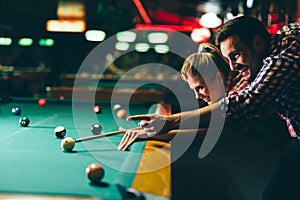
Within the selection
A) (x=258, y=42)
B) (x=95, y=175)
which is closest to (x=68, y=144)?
(x=95, y=175)

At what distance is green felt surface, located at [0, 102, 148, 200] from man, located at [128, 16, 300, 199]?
1.08 ft

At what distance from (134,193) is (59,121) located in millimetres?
2283

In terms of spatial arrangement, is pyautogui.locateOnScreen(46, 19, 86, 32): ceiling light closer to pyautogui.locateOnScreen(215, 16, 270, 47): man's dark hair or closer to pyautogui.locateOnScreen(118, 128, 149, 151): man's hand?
pyautogui.locateOnScreen(118, 128, 149, 151): man's hand

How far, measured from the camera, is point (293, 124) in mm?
2336

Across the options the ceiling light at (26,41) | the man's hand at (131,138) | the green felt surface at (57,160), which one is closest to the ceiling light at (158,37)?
the ceiling light at (26,41)

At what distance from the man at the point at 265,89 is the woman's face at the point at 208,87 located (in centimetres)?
68

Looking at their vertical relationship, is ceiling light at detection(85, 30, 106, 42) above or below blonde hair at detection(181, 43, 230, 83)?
above

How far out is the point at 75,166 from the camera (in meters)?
1.93

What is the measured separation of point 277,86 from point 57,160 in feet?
3.70

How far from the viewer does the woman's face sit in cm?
309

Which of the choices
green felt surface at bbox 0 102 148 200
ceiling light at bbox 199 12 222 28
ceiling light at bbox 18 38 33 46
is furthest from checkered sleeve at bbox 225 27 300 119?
ceiling light at bbox 18 38 33 46

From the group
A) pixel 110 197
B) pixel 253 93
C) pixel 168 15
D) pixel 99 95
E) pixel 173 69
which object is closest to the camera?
pixel 110 197

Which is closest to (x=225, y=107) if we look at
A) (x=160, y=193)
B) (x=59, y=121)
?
(x=160, y=193)

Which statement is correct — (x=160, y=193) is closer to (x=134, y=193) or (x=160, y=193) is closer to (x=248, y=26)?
(x=134, y=193)
